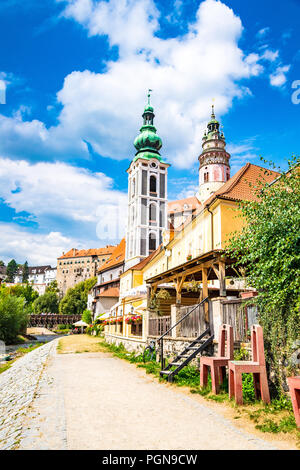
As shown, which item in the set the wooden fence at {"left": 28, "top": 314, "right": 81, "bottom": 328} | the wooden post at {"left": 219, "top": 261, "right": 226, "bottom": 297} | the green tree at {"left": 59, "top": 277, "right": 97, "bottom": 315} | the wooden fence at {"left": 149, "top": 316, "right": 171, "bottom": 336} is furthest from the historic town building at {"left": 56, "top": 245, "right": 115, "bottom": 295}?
the wooden post at {"left": 219, "top": 261, "right": 226, "bottom": 297}

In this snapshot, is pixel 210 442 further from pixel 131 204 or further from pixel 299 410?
pixel 131 204

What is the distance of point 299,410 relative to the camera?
5070 mm

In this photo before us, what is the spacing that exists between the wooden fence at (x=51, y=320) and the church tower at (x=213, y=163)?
46.4 metres

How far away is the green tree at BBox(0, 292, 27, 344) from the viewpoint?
4038 cm

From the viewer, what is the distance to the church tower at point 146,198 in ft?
170

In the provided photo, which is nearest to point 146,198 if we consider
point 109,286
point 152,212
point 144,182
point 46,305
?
point 152,212

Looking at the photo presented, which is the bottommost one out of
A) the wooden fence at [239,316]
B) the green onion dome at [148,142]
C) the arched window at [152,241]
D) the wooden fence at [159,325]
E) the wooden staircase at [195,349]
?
the wooden staircase at [195,349]

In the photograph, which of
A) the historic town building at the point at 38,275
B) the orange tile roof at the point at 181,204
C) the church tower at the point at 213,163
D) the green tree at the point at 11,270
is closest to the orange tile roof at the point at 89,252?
the green tree at the point at 11,270

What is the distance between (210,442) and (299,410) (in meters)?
1.44

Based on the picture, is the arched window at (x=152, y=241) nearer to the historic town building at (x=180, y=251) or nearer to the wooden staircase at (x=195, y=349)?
the historic town building at (x=180, y=251)

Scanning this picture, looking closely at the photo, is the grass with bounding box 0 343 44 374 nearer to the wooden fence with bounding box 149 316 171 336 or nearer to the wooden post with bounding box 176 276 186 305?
the wooden fence with bounding box 149 316 171 336

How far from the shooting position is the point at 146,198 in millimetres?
55031

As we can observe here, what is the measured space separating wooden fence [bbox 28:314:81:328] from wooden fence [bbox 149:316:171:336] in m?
70.4
